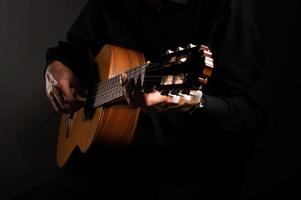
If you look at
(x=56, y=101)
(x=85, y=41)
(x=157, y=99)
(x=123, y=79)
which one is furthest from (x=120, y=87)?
(x=85, y=41)

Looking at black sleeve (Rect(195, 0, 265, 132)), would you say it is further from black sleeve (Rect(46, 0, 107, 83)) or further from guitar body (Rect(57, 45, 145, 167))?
black sleeve (Rect(46, 0, 107, 83))

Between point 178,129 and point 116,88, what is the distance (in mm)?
249

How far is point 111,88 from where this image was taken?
1.10 metres

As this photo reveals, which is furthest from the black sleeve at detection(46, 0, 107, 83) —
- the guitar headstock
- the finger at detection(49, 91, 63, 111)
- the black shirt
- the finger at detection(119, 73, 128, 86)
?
the guitar headstock

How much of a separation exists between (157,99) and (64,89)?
0.59 m

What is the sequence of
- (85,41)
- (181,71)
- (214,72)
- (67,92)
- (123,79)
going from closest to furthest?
(181,71)
(123,79)
(214,72)
(67,92)
(85,41)

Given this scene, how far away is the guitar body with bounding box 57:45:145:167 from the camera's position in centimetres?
114

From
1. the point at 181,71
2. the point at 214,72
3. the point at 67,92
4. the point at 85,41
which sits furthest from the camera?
the point at 85,41

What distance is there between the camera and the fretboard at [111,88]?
36.2 inches

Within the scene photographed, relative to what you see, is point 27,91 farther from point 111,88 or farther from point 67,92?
point 111,88

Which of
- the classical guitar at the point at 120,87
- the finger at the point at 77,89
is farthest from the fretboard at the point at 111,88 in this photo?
the finger at the point at 77,89

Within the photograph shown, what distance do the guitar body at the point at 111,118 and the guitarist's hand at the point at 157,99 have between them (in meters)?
0.21

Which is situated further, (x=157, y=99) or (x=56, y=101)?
(x=56, y=101)

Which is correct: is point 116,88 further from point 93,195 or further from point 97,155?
point 93,195
